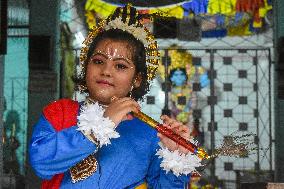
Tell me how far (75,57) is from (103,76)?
14.9 feet

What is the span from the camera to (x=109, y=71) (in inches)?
59.3

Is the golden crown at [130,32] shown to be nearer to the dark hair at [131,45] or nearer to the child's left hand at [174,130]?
the dark hair at [131,45]

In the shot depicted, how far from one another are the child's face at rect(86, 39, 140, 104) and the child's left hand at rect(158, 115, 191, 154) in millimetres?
204

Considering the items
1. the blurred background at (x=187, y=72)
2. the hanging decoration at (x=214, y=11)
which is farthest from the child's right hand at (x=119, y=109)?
the blurred background at (x=187, y=72)

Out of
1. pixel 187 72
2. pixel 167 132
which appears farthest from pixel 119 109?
pixel 187 72

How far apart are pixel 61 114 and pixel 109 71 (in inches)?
8.8

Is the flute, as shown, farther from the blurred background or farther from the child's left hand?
the blurred background

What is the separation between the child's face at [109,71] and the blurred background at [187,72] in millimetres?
3319

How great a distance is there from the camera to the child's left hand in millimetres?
1465

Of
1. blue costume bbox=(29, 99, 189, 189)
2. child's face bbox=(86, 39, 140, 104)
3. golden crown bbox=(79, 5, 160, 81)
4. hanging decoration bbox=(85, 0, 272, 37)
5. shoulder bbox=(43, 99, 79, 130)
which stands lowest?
blue costume bbox=(29, 99, 189, 189)

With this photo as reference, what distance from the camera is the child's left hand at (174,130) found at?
4.81 feet

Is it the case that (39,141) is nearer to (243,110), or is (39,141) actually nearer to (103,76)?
(103,76)

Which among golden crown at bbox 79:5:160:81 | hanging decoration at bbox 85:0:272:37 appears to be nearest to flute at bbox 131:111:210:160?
golden crown at bbox 79:5:160:81

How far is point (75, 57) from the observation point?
235 inches
